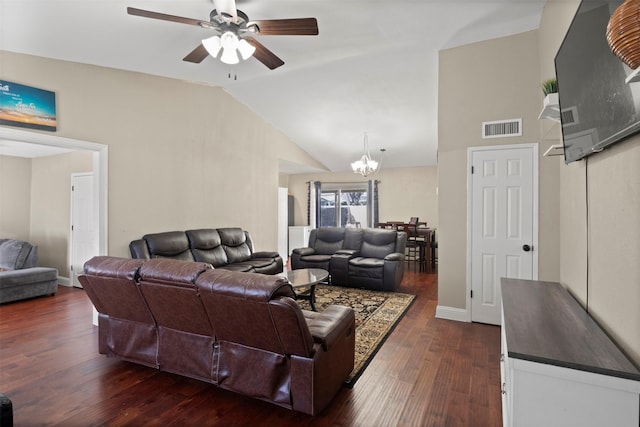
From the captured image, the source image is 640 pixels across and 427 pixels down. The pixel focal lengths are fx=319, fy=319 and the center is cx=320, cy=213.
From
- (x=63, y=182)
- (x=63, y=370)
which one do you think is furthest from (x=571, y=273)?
(x=63, y=182)

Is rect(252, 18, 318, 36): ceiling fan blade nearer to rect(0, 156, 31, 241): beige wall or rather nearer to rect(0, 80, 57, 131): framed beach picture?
rect(0, 80, 57, 131): framed beach picture

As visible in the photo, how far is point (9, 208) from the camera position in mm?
5770

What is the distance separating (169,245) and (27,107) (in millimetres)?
2097

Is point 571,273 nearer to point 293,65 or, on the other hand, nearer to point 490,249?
point 490,249

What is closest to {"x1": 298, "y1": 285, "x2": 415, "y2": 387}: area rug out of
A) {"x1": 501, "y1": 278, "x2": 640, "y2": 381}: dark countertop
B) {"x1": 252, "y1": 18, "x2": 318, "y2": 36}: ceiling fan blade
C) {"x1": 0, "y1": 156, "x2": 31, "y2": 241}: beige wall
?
{"x1": 501, "y1": 278, "x2": 640, "y2": 381}: dark countertop

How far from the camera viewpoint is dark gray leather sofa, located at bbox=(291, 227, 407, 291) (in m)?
5.07

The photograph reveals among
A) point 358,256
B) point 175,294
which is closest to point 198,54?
point 175,294

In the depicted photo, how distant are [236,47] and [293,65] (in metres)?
1.87

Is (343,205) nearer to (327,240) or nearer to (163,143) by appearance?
(327,240)

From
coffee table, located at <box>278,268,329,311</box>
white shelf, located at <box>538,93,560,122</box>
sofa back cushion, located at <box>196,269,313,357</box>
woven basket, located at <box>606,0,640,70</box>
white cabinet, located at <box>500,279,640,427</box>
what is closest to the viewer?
woven basket, located at <box>606,0,640,70</box>

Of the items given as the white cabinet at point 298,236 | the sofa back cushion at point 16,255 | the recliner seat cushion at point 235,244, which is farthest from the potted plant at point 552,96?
the white cabinet at point 298,236

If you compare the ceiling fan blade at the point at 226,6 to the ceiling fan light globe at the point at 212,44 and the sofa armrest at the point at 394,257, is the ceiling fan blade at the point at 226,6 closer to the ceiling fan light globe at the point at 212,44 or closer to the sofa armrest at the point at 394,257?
the ceiling fan light globe at the point at 212,44

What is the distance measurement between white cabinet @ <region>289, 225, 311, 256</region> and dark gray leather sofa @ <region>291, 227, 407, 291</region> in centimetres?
226

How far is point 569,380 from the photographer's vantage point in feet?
3.64
